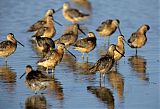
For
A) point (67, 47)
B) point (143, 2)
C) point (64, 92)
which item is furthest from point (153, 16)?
point (64, 92)

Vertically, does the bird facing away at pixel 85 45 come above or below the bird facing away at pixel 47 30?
below

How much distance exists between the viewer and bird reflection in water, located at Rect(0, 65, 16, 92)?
44.6 feet

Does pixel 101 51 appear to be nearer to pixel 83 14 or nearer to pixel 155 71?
pixel 155 71

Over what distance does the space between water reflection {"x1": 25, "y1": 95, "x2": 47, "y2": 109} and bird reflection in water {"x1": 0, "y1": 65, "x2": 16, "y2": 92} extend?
774 mm

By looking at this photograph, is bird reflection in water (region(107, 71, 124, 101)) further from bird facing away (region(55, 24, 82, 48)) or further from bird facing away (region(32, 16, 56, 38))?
bird facing away (region(32, 16, 56, 38))

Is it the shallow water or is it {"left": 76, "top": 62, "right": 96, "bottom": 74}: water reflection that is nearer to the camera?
the shallow water

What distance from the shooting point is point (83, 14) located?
82.1 feet

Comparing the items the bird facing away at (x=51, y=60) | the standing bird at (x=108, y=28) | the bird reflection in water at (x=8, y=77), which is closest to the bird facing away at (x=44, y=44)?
the bird reflection in water at (x=8, y=77)

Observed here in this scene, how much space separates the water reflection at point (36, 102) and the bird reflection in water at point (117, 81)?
4.79ft

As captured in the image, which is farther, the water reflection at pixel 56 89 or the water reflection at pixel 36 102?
the water reflection at pixel 56 89

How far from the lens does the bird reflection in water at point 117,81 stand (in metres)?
13.2

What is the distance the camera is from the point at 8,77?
14.7 metres

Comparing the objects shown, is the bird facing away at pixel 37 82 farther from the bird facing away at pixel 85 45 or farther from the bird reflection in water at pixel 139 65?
the bird facing away at pixel 85 45

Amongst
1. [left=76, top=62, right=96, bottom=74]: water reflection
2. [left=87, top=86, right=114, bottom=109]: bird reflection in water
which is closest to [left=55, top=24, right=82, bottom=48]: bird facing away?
[left=76, top=62, right=96, bottom=74]: water reflection
